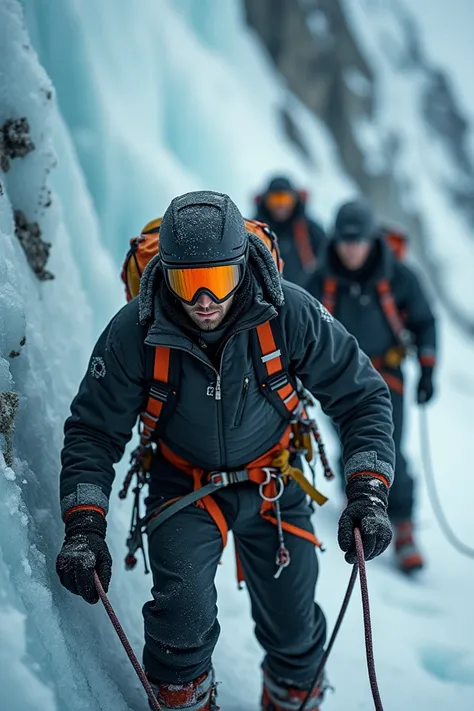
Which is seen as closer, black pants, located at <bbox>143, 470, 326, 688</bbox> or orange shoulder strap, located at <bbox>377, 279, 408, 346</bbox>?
black pants, located at <bbox>143, 470, 326, 688</bbox>

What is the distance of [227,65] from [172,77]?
13.1 feet

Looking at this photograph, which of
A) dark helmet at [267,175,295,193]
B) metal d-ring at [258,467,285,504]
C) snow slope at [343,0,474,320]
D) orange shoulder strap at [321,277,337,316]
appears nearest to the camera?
metal d-ring at [258,467,285,504]

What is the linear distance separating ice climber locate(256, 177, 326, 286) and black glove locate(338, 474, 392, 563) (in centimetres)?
368

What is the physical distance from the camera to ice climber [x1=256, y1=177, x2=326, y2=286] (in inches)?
218

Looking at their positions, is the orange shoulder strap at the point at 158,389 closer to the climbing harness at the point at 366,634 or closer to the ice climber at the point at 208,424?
the ice climber at the point at 208,424

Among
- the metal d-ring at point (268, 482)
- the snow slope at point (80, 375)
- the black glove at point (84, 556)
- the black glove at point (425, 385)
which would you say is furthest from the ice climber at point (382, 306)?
the black glove at point (84, 556)

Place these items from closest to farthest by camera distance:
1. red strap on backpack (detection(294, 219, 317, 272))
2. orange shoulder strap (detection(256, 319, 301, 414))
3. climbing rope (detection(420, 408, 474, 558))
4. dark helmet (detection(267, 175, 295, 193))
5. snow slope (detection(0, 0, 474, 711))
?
snow slope (detection(0, 0, 474, 711)) → orange shoulder strap (detection(256, 319, 301, 414)) → climbing rope (detection(420, 408, 474, 558)) → dark helmet (detection(267, 175, 295, 193)) → red strap on backpack (detection(294, 219, 317, 272))

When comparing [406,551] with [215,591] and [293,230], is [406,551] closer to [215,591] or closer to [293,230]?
[215,591]

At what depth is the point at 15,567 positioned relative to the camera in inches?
66.4

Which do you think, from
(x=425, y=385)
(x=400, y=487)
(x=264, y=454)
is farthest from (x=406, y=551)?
(x=264, y=454)

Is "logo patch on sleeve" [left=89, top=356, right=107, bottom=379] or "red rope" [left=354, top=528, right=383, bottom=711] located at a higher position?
"logo patch on sleeve" [left=89, top=356, right=107, bottom=379]

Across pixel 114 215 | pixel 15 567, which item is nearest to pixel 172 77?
pixel 114 215

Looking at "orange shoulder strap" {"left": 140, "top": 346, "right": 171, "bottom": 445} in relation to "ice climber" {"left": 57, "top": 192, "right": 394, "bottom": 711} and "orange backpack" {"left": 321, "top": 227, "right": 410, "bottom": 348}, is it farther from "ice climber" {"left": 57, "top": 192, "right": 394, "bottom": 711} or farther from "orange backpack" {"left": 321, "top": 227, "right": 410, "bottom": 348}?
"orange backpack" {"left": 321, "top": 227, "right": 410, "bottom": 348}

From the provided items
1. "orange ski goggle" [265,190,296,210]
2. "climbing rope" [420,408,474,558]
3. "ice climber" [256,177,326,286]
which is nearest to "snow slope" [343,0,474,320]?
"climbing rope" [420,408,474,558]
